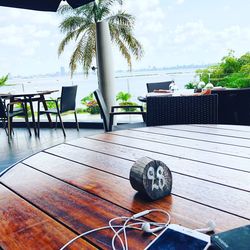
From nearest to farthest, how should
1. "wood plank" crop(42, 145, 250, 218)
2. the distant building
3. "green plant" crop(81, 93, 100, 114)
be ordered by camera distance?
"wood plank" crop(42, 145, 250, 218), "green plant" crop(81, 93, 100, 114), the distant building

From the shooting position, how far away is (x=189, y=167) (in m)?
1.30

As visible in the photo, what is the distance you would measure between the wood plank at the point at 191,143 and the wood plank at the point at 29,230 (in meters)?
0.92

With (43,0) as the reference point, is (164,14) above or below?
above

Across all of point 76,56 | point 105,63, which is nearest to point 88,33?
point 76,56

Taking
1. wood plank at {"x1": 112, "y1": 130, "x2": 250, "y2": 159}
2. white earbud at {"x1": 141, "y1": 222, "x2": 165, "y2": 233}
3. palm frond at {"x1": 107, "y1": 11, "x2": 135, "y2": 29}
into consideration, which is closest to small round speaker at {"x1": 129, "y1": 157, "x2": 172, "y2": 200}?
white earbud at {"x1": 141, "y1": 222, "x2": 165, "y2": 233}

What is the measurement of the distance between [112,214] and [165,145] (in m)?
0.81

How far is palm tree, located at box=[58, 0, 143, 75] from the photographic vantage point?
289 inches

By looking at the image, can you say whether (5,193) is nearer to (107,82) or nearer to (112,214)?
(112,214)

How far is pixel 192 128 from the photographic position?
6.89ft

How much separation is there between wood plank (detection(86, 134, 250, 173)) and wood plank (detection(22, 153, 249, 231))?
0.39m

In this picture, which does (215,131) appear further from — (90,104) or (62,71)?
(62,71)

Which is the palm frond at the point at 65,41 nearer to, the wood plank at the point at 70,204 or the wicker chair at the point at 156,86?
the wicker chair at the point at 156,86

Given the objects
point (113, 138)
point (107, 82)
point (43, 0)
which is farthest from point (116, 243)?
point (107, 82)

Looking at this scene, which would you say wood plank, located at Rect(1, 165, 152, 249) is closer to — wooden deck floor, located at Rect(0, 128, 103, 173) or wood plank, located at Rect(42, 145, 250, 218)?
wood plank, located at Rect(42, 145, 250, 218)
